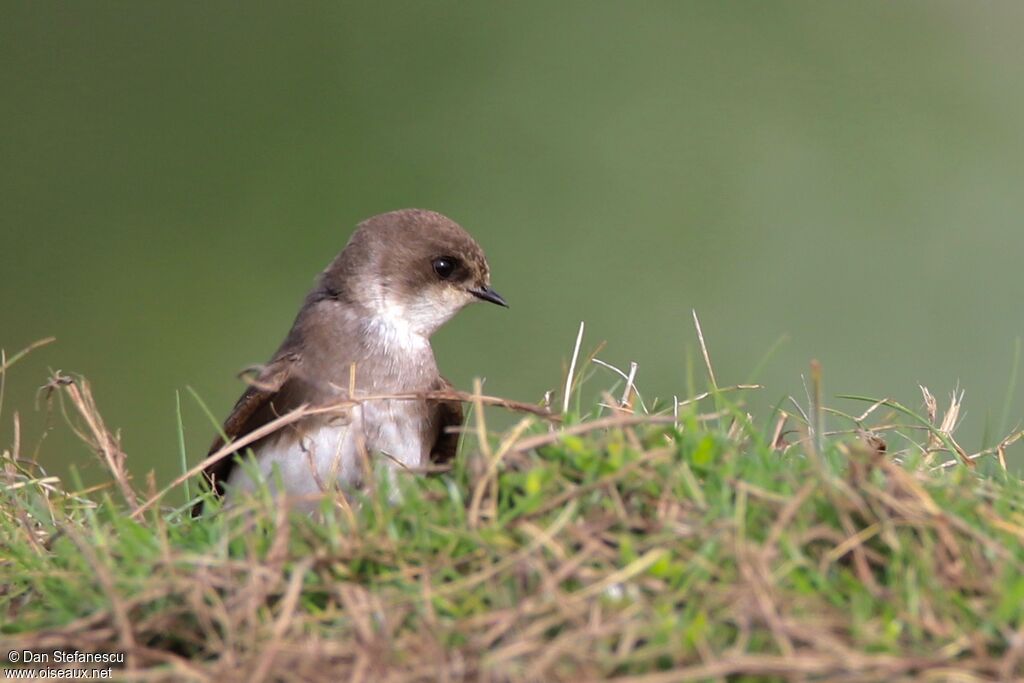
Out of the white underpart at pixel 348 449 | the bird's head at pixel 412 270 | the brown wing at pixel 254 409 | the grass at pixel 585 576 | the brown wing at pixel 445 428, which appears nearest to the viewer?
the grass at pixel 585 576

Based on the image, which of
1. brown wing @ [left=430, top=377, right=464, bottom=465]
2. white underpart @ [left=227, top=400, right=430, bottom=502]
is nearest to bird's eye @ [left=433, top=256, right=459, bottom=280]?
brown wing @ [left=430, top=377, right=464, bottom=465]

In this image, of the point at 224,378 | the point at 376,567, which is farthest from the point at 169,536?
the point at 224,378

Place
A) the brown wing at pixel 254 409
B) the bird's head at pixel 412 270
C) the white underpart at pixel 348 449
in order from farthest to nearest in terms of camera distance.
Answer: the bird's head at pixel 412 270 < the brown wing at pixel 254 409 < the white underpart at pixel 348 449

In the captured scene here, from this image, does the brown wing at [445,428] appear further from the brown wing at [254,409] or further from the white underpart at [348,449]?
the brown wing at [254,409]

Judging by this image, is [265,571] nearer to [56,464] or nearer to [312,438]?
[312,438]

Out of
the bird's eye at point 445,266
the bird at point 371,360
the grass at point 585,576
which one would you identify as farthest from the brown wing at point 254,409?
the grass at point 585,576

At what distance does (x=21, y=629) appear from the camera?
3.17 m

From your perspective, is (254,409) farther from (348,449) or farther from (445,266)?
(445,266)

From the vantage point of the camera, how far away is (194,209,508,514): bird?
468cm

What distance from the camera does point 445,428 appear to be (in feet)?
16.6

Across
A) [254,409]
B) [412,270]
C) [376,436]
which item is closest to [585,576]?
[376,436]

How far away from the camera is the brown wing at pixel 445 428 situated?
509 centimetres

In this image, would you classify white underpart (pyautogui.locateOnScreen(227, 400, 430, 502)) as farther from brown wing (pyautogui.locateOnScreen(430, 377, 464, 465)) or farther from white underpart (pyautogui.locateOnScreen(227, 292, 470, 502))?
brown wing (pyautogui.locateOnScreen(430, 377, 464, 465))

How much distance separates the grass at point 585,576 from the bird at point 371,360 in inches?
48.1
